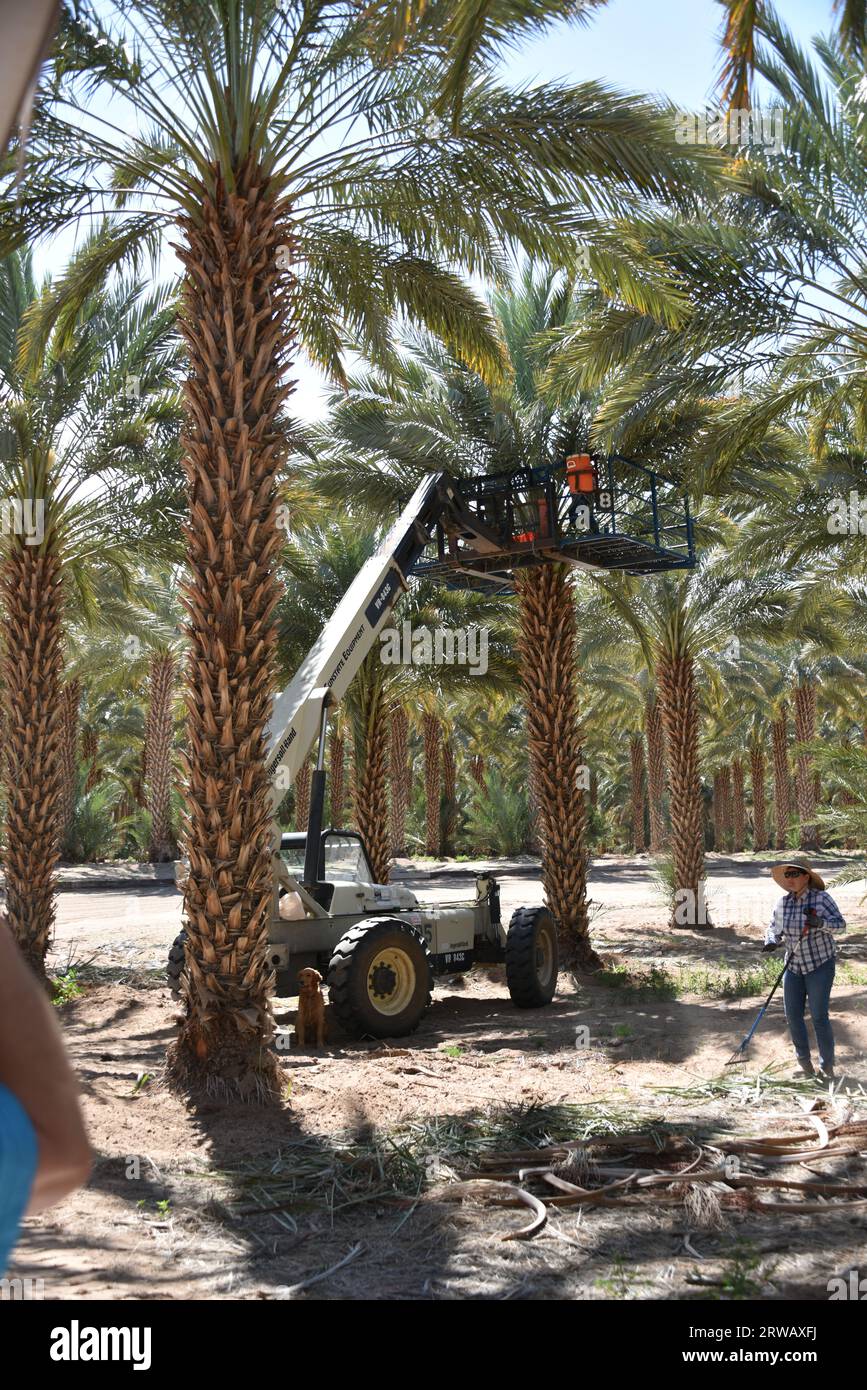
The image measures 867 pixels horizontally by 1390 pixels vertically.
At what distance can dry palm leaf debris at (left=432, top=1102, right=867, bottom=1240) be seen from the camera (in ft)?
19.9

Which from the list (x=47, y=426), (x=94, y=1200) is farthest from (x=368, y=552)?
(x=94, y=1200)

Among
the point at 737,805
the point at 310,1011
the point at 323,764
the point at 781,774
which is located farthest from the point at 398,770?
the point at 310,1011

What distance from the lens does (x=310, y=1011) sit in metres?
10.8

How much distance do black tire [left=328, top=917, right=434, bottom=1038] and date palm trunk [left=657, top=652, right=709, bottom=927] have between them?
11.5 m

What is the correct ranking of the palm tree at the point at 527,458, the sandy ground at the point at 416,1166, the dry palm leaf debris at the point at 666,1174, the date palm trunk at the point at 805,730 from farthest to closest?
the date palm trunk at the point at 805,730 → the palm tree at the point at 527,458 → the dry palm leaf debris at the point at 666,1174 → the sandy ground at the point at 416,1166

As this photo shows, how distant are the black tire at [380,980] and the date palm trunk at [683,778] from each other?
11.5 metres

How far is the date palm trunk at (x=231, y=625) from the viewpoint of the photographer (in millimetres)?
8297

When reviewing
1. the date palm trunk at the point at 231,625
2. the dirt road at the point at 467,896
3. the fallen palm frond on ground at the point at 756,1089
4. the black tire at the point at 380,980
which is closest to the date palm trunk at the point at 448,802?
the dirt road at the point at 467,896

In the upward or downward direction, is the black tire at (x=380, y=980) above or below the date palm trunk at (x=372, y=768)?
below

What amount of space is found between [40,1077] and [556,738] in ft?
53.1

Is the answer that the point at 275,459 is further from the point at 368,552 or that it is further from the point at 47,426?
the point at 368,552

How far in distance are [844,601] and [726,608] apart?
153 inches

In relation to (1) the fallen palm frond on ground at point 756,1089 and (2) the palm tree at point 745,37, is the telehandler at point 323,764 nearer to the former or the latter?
(1) the fallen palm frond on ground at point 756,1089

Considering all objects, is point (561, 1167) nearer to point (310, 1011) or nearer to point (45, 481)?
point (310, 1011)
